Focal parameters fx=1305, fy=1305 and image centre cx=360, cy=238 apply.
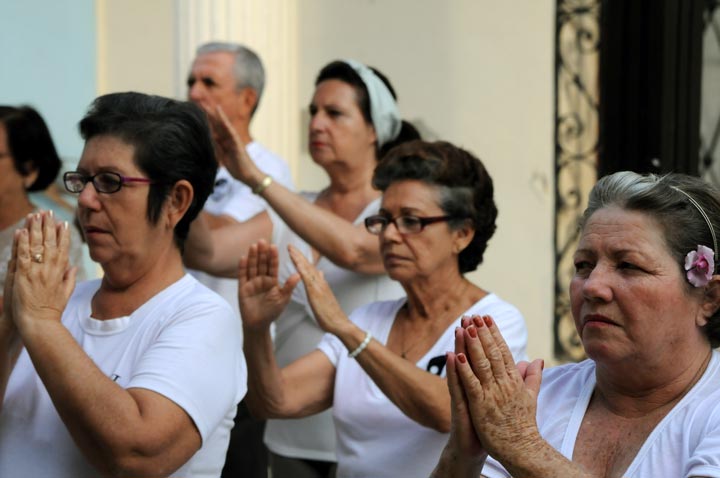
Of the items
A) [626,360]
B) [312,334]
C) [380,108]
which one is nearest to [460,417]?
[626,360]

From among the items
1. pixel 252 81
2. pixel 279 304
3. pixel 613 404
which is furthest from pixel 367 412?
pixel 252 81

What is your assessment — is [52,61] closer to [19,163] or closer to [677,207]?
[19,163]

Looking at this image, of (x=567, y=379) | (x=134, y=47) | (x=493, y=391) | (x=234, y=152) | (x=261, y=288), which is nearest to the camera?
(x=493, y=391)

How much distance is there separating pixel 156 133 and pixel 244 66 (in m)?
2.29

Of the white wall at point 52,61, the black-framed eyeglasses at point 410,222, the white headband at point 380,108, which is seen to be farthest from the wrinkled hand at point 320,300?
the white wall at point 52,61

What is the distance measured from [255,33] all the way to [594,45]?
A: 1.73 m

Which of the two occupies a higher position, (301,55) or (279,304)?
(301,55)

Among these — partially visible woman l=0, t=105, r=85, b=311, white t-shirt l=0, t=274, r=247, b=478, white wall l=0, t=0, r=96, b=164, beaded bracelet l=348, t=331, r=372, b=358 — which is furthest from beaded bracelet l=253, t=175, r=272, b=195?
white wall l=0, t=0, r=96, b=164

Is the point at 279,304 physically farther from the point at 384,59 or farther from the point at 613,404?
the point at 384,59

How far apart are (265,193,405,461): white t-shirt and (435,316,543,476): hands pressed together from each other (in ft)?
6.37

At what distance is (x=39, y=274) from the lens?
2.92 meters

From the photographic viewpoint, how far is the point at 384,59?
6711mm

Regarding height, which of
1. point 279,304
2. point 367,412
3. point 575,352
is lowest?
point 575,352

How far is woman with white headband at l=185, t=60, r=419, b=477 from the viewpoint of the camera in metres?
4.49
